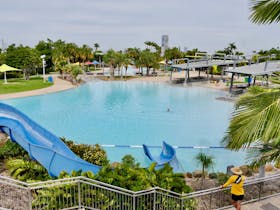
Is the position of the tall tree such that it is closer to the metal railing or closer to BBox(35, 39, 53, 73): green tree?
the metal railing

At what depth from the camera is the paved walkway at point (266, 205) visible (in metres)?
6.94

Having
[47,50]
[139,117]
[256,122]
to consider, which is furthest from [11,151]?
[47,50]

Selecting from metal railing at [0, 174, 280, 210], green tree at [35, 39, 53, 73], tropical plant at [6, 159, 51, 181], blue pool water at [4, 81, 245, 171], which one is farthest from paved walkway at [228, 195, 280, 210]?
green tree at [35, 39, 53, 73]

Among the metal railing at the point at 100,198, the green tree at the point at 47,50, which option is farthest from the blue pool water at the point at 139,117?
the green tree at the point at 47,50

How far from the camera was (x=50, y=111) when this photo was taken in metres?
21.3

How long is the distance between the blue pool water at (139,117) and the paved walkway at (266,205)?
139 inches

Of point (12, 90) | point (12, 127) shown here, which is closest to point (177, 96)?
point (12, 90)

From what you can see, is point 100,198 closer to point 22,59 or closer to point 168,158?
point 168,158

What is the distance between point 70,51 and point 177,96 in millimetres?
27075

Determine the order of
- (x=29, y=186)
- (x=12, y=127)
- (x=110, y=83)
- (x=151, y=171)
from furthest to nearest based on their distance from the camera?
(x=110, y=83), (x=12, y=127), (x=151, y=171), (x=29, y=186)

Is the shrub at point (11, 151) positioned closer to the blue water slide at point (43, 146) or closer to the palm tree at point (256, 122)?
the blue water slide at point (43, 146)

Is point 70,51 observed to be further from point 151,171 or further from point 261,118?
point 261,118

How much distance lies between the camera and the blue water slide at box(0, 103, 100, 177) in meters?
8.48

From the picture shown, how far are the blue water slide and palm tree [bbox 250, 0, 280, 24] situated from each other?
21.1 feet
